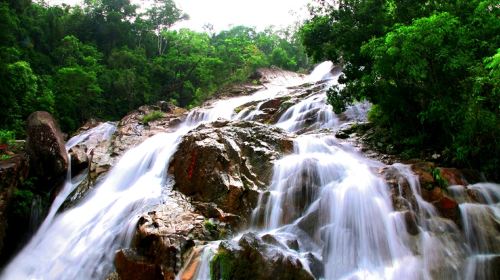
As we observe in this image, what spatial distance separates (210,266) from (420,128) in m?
7.89

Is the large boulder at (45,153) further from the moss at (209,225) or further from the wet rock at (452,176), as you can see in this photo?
the wet rock at (452,176)

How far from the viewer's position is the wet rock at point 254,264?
19.9ft

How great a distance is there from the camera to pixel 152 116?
2139 cm

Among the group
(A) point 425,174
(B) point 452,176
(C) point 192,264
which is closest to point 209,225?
(C) point 192,264

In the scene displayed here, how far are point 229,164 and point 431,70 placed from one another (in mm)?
5506

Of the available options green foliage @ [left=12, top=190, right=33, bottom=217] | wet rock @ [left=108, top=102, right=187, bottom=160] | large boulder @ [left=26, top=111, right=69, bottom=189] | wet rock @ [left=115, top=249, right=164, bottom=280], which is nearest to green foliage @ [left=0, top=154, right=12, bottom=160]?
large boulder @ [left=26, top=111, right=69, bottom=189]

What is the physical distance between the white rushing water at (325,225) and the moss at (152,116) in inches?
337

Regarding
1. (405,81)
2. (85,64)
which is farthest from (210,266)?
(85,64)

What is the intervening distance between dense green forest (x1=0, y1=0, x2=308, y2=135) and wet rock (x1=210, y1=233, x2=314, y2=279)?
54.9 feet

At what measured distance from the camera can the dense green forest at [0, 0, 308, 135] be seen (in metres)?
20.5

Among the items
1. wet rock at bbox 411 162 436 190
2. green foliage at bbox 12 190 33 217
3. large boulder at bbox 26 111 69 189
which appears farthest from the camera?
large boulder at bbox 26 111 69 189

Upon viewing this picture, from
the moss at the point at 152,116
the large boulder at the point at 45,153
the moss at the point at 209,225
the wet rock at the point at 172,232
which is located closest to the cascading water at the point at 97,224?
the large boulder at the point at 45,153

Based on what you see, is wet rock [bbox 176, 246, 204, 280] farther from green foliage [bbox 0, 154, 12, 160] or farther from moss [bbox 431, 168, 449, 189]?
green foliage [bbox 0, 154, 12, 160]

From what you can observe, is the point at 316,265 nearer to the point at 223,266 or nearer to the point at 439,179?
the point at 223,266
